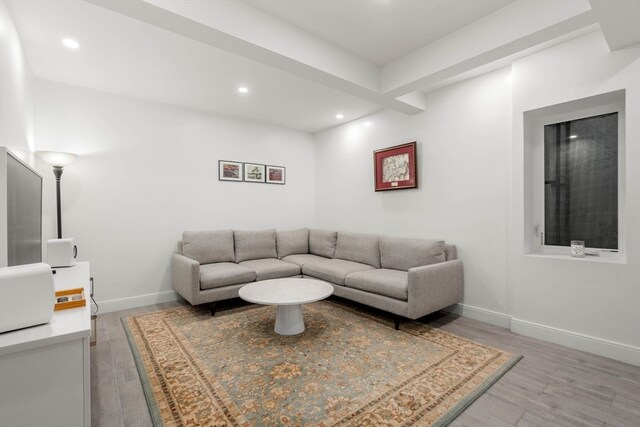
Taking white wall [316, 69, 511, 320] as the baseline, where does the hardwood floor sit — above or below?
below

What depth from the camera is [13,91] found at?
2.12 meters

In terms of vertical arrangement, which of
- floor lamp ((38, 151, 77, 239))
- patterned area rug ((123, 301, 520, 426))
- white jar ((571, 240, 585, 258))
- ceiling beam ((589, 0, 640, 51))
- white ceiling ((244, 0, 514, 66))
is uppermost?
white ceiling ((244, 0, 514, 66))

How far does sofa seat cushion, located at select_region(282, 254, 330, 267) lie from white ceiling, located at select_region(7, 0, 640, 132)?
227 centimetres

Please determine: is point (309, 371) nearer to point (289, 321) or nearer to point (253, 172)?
point (289, 321)

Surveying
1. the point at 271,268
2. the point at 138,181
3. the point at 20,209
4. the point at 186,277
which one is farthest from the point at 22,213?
the point at 271,268

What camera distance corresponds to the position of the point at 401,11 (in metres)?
2.24

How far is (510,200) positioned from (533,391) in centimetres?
171

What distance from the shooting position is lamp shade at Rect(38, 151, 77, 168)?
287 cm

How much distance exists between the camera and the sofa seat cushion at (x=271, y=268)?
3784mm

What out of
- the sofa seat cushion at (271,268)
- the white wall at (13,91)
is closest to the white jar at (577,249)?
the sofa seat cushion at (271,268)

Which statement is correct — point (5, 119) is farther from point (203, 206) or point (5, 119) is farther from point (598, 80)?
point (598, 80)

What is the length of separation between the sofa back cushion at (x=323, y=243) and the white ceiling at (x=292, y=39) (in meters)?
2.10

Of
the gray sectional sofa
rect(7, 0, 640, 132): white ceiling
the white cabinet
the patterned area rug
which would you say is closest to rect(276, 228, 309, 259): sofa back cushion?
the gray sectional sofa

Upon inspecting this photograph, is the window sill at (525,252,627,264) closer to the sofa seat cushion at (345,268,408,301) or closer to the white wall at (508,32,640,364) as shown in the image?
the white wall at (508,32,640,364)
